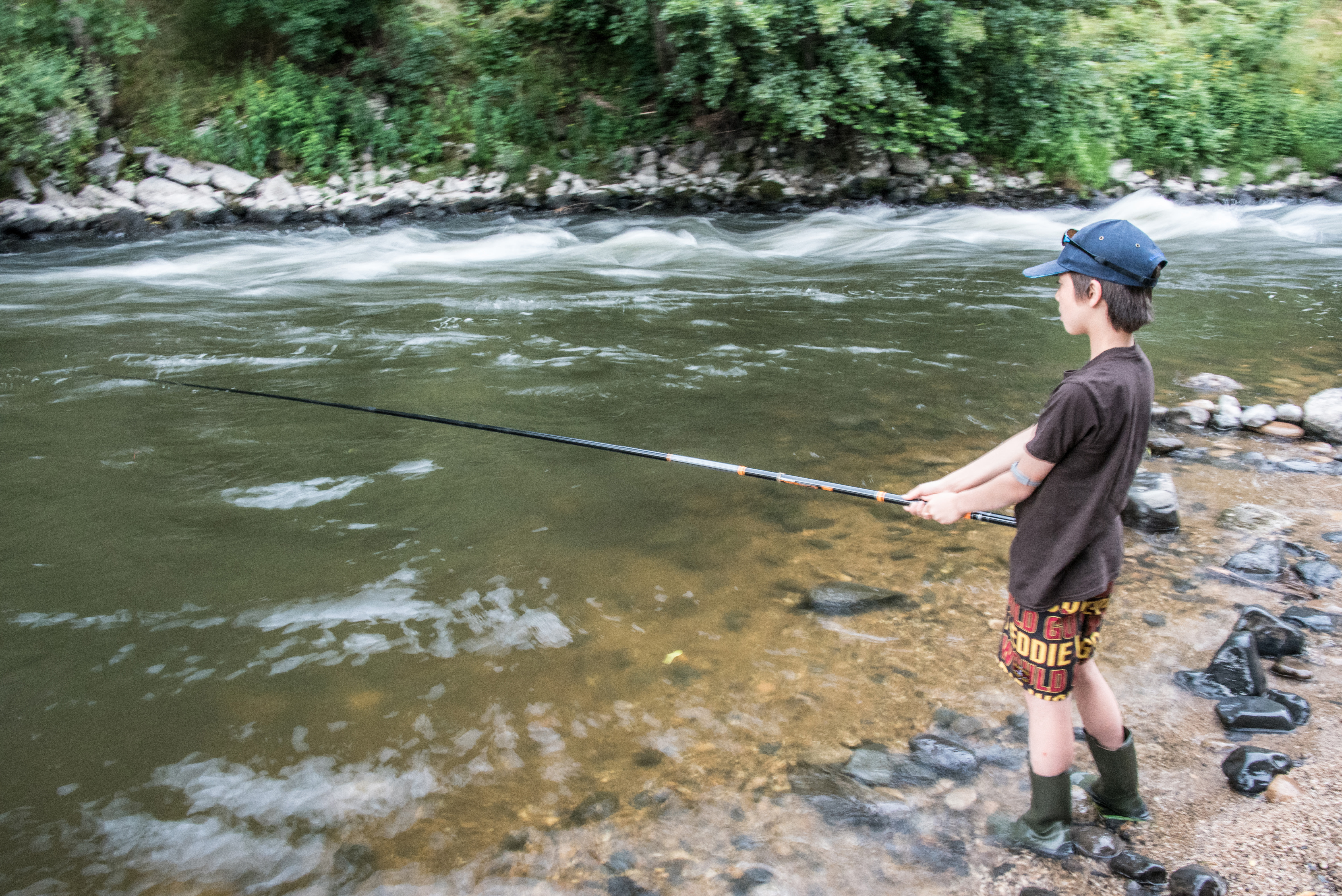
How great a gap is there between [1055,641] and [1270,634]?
1.48 meters

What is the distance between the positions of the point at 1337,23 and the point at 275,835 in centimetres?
2358

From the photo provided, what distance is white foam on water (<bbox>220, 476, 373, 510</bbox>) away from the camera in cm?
448

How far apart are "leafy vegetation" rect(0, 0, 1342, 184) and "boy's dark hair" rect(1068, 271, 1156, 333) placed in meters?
11.1

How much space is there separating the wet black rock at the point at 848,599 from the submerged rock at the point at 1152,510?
1.24 m

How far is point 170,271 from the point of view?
1075cm

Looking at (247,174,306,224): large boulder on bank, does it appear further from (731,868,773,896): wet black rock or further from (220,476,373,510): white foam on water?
(731,868,773,896): wet black rock

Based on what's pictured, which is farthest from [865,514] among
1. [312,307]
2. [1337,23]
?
[1337,23]

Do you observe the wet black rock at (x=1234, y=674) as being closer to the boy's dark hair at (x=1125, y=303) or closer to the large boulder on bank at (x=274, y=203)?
the boy's dark hair at (x=1125, y=303)

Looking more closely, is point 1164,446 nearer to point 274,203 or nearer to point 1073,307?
point 1073,307

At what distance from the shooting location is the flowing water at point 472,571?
104 inches

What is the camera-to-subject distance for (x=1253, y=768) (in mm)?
2521

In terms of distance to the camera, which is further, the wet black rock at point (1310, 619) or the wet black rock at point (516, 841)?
the wet black rock at point (1310, 619)

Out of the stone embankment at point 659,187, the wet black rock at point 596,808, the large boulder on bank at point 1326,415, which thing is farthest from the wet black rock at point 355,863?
the stone embankment at point 659,187

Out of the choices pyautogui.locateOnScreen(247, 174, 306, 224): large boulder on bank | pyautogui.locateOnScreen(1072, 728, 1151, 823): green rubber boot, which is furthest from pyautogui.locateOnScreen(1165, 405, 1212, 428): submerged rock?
pyautogui.locateOnScreen(247, 174, 306, 224): large boulder on bank
